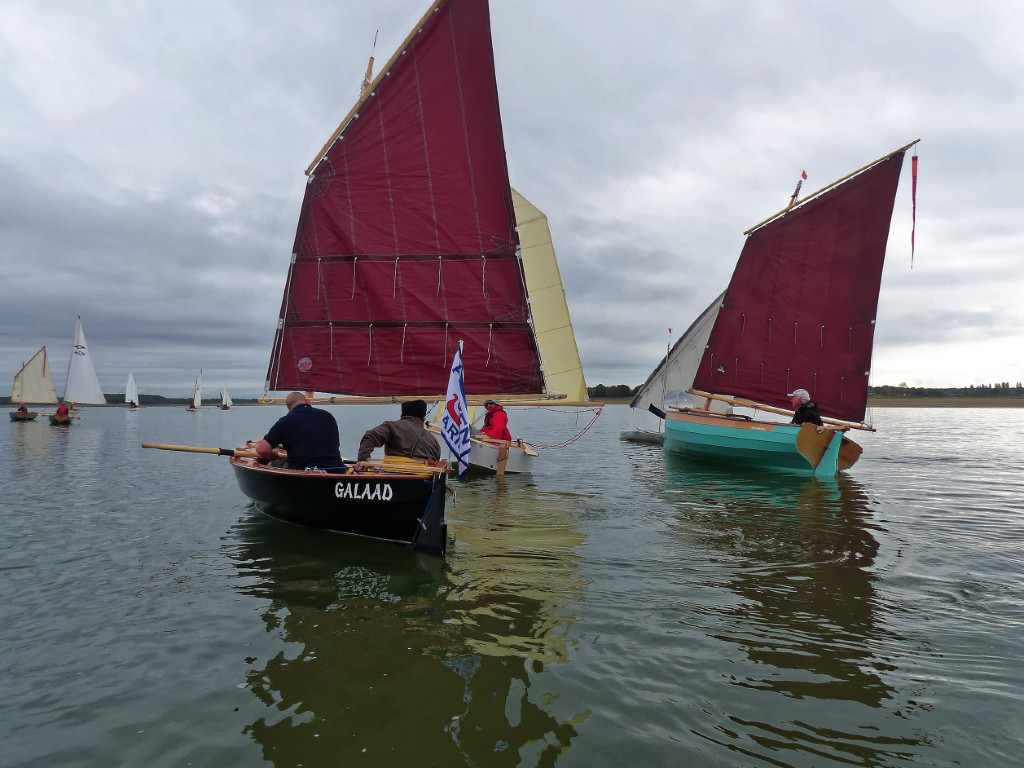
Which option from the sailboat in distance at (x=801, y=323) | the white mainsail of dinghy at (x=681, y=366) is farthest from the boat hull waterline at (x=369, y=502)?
the white mainsail of dinghy at (x=681, y=366)

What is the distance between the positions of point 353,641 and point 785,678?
12.5 feet

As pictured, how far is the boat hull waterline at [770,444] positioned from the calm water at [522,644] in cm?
673

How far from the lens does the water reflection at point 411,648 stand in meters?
3.95

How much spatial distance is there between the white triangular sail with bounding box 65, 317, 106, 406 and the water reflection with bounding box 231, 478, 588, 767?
76.3 metres

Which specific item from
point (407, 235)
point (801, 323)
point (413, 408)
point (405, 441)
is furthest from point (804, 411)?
point (405, 441)

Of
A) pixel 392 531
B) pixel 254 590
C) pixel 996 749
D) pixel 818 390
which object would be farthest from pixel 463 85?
pixel 818 390

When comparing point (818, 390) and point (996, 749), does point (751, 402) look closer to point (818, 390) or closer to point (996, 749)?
point (818, 390)

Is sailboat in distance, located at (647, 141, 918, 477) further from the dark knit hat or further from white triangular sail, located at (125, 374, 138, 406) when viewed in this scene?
white triangular sail, located at (125, 374, 138, 406)

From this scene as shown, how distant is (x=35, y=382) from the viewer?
66.2 metres

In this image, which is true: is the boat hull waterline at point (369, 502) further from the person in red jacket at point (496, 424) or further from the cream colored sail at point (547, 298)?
the cream colored sail at point (547, 298)

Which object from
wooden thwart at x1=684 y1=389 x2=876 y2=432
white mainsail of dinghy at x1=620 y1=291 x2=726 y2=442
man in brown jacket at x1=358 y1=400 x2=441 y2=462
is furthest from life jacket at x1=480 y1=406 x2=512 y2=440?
white mainsail of dinghy at x1=620 y1=291 x2=726 y2=442

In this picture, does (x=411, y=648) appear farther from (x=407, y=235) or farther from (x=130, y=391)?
(x=130, y=391)

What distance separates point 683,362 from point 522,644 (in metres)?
24.5

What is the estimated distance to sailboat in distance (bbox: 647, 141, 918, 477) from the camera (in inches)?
808
